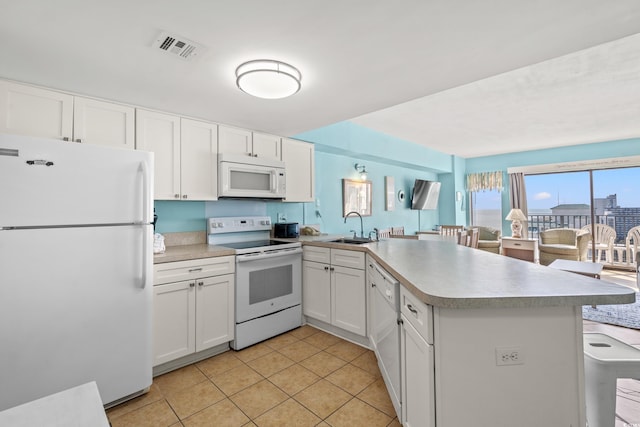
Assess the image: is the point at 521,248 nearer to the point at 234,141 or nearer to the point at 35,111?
the point at 234,141

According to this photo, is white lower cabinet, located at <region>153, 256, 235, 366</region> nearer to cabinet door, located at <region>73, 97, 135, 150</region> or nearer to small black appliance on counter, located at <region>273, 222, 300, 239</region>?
small black appliance on counter, located at <region>273, 222, 300, 239</region>

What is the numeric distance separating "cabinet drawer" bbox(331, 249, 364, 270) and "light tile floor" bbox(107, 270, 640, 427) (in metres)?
0.76

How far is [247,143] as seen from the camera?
10.1 ft

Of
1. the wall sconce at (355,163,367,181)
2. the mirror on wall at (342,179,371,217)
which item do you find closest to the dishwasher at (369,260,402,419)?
the mirror on wall at (342,179,371,217)

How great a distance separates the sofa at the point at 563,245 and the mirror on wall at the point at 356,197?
358cm

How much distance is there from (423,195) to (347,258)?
412cm

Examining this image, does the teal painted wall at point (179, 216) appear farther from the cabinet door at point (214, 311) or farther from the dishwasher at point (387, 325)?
the dishwasher at point (387, 325)

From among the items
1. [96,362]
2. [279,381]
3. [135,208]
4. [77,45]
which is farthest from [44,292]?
[279,381]

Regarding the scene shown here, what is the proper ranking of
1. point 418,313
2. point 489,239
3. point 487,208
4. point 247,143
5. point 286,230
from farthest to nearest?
point 487,208 → point 489,239 → point 286,230 → point 247,143 → point 418,313

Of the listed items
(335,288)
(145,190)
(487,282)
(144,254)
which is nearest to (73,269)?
(144,254)

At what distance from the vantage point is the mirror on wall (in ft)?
14.8

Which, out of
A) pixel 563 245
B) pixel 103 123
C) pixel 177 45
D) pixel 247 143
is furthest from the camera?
pixel 563 245

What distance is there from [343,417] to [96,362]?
1.56 m

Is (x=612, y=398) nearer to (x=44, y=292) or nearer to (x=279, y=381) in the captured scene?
(x=279, y=381)
